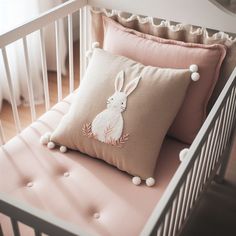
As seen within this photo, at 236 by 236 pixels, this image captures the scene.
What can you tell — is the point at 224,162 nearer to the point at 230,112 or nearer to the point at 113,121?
the point at 230,112

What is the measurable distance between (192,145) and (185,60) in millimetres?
459

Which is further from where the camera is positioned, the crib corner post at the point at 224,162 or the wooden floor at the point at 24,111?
the wooden floor at the point at 24,111

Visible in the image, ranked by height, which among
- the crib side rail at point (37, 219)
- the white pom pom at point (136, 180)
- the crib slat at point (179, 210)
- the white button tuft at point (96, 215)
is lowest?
the white button tuft at point (96, 215)

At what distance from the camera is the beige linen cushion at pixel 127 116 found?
120 centimetres

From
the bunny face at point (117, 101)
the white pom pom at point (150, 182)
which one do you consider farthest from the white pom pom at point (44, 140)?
the white pom pom at point (150, 182)

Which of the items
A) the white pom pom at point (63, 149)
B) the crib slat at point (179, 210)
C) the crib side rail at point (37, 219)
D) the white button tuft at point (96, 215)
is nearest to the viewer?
the crib side rail at point (37, 219)

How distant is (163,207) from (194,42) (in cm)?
78

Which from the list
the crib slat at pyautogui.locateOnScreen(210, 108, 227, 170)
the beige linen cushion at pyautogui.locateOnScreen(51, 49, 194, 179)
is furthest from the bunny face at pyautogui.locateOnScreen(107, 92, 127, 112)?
the crib slat at pyautogui.locateOnScreen(210, 108, 227, 170)

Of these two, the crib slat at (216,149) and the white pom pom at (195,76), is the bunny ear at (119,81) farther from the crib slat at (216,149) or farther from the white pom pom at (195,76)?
the crib slat at (216,149)

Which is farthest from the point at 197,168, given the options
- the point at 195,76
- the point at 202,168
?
the point at 195,76

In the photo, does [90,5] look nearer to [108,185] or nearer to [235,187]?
[108,185]

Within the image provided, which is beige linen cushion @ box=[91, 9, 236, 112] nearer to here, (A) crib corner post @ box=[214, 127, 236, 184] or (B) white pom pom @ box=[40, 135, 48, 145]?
(A) crib corner post @ box=[214, 127, 236, 184]

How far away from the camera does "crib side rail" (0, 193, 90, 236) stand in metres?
0.69

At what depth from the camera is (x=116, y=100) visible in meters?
1.23
